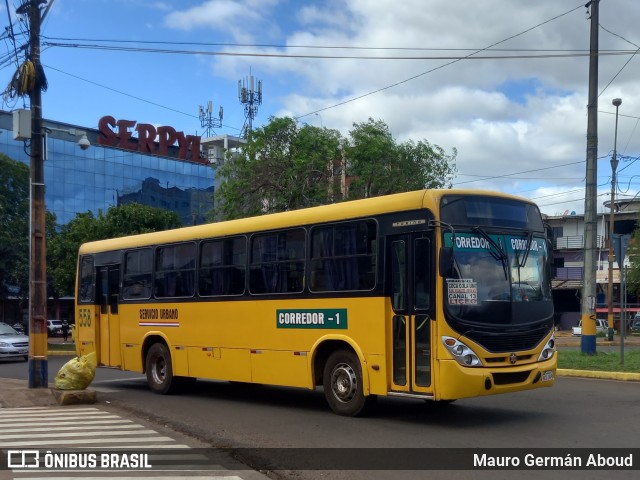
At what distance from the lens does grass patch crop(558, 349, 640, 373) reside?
1738cm

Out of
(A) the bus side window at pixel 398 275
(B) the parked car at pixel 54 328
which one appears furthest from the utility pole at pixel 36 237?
(B) the parked car at pixel 54 328

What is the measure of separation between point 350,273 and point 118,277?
7449 mm

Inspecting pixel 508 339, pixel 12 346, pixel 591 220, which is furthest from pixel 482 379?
pixel 12 346

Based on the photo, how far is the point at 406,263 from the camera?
34.2ft

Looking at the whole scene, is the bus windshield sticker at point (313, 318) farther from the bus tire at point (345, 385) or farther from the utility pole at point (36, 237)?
the utility pole at point (36, 237)

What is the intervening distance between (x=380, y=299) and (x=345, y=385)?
5.04ft

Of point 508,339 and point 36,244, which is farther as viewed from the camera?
point 36,244

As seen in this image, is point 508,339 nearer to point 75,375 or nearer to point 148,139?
point 75,375

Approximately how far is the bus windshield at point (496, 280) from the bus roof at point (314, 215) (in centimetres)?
65

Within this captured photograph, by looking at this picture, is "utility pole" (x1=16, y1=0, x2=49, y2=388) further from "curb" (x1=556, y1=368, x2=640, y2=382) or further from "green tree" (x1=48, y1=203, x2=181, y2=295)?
"green tree" (x1=48, y1=203, x2=181, y2=295)

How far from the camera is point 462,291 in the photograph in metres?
10.0

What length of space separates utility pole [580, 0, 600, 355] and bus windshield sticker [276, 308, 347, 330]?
10.8m

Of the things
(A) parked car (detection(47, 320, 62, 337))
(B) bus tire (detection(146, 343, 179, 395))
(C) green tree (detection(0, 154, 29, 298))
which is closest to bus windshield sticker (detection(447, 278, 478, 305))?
(B) bus tire (detection(146, 343, 179, 395))

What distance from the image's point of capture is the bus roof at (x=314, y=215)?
10.5 m
